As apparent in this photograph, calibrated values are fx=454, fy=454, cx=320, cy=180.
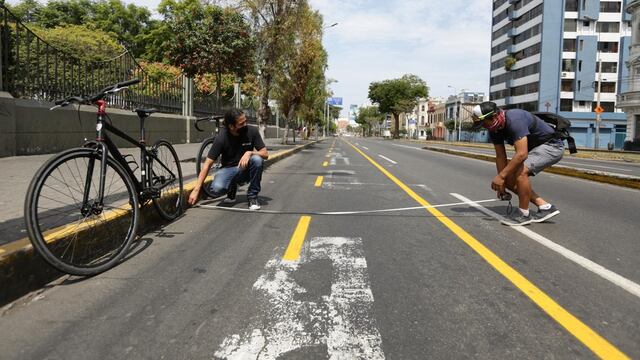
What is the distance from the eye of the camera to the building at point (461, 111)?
82500 millimetres

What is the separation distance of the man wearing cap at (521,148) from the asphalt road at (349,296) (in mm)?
330

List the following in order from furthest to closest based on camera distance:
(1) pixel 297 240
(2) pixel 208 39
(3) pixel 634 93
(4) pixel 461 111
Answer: (4) pixel 461 111 < (3) pixel 634 93 < (2) pixel 208 39 < (1) pixel 297 240

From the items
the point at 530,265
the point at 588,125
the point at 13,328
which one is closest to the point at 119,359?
the point at 13,328

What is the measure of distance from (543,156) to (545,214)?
779mm

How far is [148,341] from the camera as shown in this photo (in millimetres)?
2469

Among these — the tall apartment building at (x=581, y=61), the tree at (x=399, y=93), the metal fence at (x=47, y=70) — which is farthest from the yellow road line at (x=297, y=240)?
the tree at (x=399, y=93)

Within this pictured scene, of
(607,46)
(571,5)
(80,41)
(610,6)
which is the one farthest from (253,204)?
(610,6)

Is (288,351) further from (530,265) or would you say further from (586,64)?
(586,64)

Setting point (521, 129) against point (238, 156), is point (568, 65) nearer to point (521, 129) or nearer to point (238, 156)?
point (521, 129)

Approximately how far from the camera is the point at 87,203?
366 cm

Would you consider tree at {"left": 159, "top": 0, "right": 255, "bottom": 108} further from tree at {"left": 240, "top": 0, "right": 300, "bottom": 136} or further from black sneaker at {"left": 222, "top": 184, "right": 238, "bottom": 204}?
black sneaker at {"left": 222, "top": 184, "right": 238, "bottom": 204}

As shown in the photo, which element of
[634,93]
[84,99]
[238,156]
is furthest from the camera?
[634,93]

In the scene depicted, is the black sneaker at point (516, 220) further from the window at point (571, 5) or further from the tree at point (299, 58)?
the window at point (571, 5)

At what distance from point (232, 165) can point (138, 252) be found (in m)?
2.50
